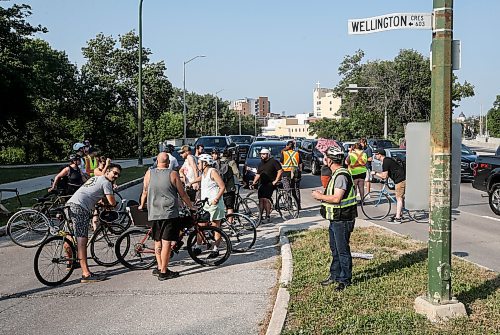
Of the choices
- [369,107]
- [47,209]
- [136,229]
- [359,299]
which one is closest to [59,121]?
[369,107]

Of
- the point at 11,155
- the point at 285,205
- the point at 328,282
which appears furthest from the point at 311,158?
the point at 11,155

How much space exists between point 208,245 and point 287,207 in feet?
15.0

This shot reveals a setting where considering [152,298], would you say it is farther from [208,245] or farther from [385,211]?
[385,211]

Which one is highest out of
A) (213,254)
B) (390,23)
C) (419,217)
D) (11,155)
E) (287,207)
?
(390,23)

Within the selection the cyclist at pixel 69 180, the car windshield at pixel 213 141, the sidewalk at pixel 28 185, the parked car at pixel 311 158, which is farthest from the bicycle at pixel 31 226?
the car windshield at pixel 213 141

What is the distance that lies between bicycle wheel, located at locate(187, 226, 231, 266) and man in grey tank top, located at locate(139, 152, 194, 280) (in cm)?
82

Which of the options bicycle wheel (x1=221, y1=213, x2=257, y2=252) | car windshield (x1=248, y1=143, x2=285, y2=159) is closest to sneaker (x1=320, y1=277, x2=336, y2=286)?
bicycle wheel (x1=221, y1=213, x2=257, y2=252)

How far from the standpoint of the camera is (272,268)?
329 inches

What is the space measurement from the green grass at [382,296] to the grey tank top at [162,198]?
1908mm

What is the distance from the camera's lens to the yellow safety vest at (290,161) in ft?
43.8

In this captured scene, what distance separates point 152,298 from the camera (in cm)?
684

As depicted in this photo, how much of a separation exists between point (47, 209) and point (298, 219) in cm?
548

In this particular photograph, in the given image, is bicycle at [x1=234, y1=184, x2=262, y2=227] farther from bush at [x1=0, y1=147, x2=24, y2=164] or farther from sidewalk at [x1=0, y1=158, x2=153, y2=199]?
bush at [x1=0, y1=147, x2=24, y2=164]

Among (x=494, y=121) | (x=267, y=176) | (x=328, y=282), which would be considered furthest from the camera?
(x=494, y=121)
